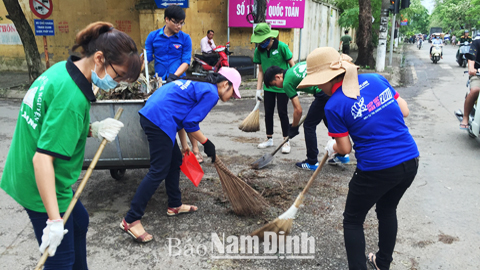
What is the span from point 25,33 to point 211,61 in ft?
16.7

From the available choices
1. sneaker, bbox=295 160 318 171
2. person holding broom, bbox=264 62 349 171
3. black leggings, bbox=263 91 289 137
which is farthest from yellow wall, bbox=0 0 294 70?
sneaker, bbox=295 160 318 171

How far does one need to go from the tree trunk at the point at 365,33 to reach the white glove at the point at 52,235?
13647 mm

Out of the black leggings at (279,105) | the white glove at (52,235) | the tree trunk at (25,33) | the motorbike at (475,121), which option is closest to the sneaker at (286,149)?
the black leggings at (279,105)

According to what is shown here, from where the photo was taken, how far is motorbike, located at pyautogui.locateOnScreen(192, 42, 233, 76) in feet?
37.2

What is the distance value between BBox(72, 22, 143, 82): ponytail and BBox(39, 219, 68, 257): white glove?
0.76m

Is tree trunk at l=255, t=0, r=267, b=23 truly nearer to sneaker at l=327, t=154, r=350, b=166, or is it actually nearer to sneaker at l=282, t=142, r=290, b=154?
sneaker at l=282, t=142, r=290, b=154

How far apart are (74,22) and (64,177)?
40.5 ft

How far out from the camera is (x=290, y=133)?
4.55 m

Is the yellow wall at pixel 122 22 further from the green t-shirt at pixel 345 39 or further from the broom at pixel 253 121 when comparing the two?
the broom at pixel 253 121

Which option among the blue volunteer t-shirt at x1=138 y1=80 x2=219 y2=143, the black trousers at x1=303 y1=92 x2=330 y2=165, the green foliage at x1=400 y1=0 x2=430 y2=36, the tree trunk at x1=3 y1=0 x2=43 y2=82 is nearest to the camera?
the blue volunteer t-shirt at x1=138 y1=80 x2=219 y2=143

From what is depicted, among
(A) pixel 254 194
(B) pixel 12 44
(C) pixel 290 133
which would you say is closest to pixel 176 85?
(A) pixel 254 194

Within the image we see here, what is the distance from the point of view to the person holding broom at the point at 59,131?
150 cm

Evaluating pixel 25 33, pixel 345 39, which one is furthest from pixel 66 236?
pixel 345 39

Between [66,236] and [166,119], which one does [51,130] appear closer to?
[66,236]
